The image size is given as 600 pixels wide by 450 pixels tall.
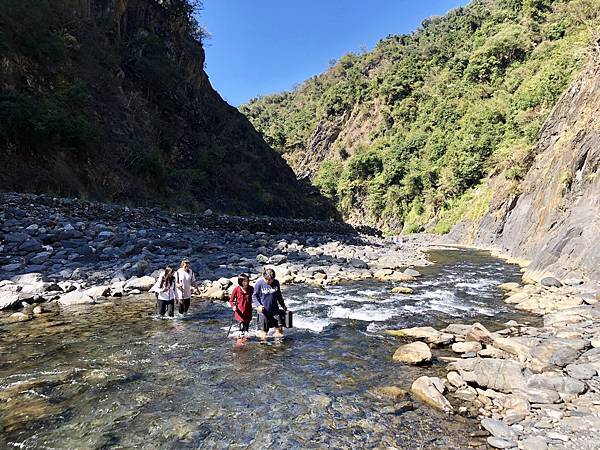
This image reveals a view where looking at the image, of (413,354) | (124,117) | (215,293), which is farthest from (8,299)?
(124,117)

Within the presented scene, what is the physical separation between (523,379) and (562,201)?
51.2ft

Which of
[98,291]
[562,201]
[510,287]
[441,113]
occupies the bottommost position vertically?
[510,287]

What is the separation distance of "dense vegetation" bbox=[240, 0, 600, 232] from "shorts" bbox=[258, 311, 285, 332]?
25.2 m

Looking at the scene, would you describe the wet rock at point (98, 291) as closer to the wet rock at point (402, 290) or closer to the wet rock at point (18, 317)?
the wet rock at point (18, 317)

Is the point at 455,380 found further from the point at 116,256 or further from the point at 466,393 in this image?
the point at 116,256

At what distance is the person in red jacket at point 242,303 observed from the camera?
8203 millimetres

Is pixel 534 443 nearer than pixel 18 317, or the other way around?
pixel 534 443

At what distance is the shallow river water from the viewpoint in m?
4.49

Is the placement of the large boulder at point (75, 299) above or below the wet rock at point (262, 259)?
below

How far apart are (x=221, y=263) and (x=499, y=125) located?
43.4 meters

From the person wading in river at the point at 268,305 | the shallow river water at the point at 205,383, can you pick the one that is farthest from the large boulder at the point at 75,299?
the person wading in river at the point at 268,305

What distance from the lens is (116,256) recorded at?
14203mm

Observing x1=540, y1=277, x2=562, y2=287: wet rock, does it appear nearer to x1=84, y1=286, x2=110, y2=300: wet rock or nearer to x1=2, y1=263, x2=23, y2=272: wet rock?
x1=84, y1=286, x2=110, y2=300: wet rock

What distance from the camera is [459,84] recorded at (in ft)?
218
